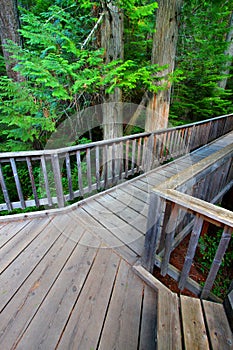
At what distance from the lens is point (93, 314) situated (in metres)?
1.29

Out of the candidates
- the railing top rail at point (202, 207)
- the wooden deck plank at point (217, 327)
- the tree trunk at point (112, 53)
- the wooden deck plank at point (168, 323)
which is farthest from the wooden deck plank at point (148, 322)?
the tree trunk at point (112, 53)

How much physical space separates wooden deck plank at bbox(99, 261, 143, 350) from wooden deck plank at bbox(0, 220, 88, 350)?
1.38ft

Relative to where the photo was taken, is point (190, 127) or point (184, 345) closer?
point (184, 345)

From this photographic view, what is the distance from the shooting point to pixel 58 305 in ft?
4.40

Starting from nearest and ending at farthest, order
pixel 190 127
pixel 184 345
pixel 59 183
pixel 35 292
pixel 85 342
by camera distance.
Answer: pixel 184 345
pixel 85 342
pixel 35 292
pixel 59 183
pixel 190 127

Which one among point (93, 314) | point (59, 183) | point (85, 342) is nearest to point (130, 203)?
point (59, 183)

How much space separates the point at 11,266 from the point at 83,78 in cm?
279

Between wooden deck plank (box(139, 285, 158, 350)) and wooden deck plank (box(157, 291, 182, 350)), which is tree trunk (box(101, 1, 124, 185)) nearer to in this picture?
wooden deck plank (box(139, 285, 158, 350))

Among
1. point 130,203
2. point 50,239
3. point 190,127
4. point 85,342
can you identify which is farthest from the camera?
point 190,127

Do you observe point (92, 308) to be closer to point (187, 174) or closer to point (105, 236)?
point (105, 236)

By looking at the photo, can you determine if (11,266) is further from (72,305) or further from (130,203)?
(130,203)

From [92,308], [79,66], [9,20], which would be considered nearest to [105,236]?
[92,308]

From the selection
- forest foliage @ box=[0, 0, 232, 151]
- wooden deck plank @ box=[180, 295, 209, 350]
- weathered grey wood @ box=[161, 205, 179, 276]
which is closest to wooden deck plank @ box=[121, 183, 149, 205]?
weathered grey wood @ box=[161, 205, 179, 276]

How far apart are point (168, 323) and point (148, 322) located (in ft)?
0.90
